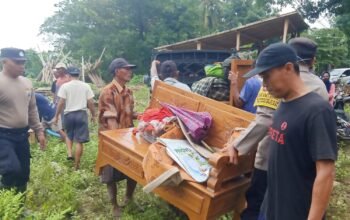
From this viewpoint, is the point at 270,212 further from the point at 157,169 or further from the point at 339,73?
the point at 339,73

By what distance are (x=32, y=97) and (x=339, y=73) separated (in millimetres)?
17831

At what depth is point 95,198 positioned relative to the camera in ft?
15.1

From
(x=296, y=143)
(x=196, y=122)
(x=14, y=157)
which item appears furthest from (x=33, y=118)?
(x=296, y=143)

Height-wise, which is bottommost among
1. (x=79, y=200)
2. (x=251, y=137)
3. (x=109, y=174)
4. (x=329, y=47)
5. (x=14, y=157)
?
(x=79, y=200)

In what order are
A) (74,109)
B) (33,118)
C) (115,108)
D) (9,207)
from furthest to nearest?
(74,109) → (33,118) → (115,108) → (9,207)

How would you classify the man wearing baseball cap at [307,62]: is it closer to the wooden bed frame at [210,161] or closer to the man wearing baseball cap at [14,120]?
the wooden bed frame at [210,161]

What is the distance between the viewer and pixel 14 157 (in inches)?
147

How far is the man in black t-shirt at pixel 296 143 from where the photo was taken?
1.70m

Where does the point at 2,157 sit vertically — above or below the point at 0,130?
below

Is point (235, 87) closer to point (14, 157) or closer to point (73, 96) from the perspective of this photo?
point (14, 157)

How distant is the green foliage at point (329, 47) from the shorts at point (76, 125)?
1816 centimetres

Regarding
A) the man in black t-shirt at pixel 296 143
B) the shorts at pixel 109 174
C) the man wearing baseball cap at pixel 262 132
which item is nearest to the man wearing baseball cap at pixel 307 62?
the man wearing baseball cap at pixel 262 132

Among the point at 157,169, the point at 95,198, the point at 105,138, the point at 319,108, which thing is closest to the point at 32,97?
the point at 105,138

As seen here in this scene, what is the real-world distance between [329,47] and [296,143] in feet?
72.2
